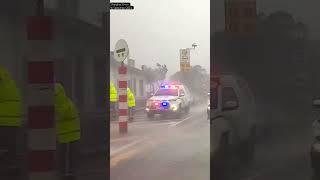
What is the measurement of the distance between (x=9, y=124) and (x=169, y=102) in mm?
1714

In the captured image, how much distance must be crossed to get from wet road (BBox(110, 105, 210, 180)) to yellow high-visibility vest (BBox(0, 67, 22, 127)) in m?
0.97

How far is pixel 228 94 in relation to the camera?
2920 millimetres

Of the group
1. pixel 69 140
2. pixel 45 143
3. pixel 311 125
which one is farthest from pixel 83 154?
pixel 311 125

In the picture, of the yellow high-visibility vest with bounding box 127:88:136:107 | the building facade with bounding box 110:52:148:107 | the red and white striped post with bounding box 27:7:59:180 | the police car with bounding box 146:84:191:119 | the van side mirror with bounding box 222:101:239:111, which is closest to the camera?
the red and white striped post with bounding box 27:7:59:180

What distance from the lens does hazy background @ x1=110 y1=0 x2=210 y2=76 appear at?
2887 mm

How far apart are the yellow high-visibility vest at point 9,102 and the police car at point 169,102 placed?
2.91 ft

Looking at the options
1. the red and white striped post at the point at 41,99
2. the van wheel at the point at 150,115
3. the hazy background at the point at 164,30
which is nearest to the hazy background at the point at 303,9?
the hazy background at the point at 164,30

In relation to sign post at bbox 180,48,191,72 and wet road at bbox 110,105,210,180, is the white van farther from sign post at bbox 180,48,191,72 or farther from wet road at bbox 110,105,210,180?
wet road at bbox 110,105,210,180

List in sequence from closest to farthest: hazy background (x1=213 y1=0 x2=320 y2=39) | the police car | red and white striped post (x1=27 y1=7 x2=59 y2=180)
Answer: red and white striped post (x1=27 y1=7 x2=59 y2=180) → hazy background (x1=213 y1=0 x2=320 y2=39) → the police car

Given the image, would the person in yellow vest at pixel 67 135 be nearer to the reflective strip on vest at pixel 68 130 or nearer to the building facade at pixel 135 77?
the reflective strip on vest at pixel 68 130

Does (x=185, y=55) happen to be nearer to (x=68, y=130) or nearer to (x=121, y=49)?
(x=121, y=49)

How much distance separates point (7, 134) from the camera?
3008 millimetres

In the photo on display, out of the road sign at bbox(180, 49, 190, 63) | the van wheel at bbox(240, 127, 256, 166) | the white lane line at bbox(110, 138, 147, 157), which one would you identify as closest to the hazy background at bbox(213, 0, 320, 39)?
the road sign at bbox(180, 49, 190, 63)

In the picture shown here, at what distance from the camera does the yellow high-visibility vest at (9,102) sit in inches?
112
